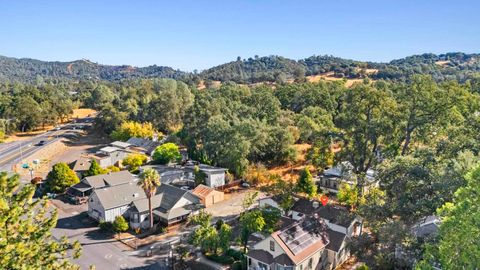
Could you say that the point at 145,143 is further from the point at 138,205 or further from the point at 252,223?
the point at 252,223

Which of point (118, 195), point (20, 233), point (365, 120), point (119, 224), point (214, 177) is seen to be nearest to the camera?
point (20, 233)

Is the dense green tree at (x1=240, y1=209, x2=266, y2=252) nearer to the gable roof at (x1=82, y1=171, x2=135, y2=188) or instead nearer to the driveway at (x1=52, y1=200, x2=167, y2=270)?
the driveway at (x1=52, y1=200, x2=167, y2=270)

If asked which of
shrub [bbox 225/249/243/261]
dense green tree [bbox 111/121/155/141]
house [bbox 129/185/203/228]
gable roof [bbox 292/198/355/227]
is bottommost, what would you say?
shrub [bbox 225/249/243/261]

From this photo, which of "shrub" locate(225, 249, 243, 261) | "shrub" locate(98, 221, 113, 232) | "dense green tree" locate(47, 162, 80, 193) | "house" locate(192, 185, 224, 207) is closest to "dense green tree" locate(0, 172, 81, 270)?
"shrub" locate(225, 249, 243, 261)

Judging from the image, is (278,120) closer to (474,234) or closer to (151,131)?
(151,131)

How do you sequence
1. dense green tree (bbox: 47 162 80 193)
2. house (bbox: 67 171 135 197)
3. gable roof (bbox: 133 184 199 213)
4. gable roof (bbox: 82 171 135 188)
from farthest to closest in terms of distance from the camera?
dense green tree (bbox: 47 162 80 193)
gable roof (bbox: 82 171 135 188)
house (bbox: 67 171 135 197)
gable roof (bbox: 133 184 199 213)

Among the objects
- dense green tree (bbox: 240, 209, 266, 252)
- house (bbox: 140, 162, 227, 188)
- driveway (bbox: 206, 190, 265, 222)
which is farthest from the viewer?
house (bbox: 140, 162, 227, 188)

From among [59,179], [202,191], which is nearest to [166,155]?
[202,191]

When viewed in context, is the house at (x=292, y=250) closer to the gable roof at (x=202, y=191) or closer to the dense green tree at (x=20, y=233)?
the gable roof at (x=202, y=191)
